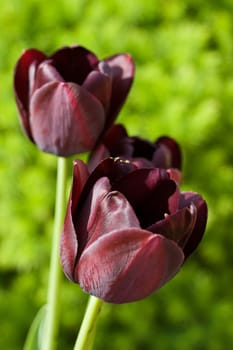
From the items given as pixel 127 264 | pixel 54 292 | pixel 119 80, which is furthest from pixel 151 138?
pixel 127 264

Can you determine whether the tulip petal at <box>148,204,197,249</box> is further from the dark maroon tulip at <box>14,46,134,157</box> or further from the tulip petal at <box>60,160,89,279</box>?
the dark maroon tulip at <box>14,46,134,157</box>

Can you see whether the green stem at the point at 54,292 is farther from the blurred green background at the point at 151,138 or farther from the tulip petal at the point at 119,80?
the blurred green background at the point at 151,138

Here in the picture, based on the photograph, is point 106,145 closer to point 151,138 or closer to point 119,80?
point 119,80

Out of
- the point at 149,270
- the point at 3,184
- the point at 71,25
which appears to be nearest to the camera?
the point at 149,270

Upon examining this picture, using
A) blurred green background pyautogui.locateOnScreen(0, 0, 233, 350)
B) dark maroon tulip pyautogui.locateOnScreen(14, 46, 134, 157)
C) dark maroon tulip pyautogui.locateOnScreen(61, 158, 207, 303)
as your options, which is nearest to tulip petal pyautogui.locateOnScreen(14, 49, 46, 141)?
dark maroon tulip pyautogui.locateOnScreen(14, 46, 134, 157)

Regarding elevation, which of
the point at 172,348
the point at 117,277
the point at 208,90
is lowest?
the point at 172,348

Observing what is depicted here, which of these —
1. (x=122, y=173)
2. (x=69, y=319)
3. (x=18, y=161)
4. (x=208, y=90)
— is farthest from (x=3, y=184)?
(x=122, y=173)

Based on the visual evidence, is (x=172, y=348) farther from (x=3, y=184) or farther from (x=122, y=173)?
(x=122, y=173)

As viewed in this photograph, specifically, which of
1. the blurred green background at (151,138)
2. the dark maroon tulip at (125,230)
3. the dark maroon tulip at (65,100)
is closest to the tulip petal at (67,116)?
the dark maroon tulip at (65,100)
